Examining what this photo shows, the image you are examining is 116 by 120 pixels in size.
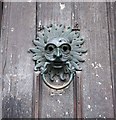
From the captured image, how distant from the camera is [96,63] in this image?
1162mm

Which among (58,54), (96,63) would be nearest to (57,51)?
(58,54)

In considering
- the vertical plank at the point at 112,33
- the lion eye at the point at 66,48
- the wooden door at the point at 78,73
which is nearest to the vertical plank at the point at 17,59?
the wooden door at the point at 78,73

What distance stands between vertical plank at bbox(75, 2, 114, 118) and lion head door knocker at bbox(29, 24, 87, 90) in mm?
33

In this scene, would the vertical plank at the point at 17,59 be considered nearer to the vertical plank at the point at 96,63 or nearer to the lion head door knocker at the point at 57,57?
the lion head door knocker at the point at 57,57

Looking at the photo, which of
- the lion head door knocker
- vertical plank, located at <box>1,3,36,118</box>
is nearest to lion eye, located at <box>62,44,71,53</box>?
the lion head door knocker

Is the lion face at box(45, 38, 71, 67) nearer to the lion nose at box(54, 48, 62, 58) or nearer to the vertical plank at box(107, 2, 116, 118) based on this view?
the lion nose at box(54, 48, 62, 58)

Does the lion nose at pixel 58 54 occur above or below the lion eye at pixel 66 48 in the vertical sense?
below

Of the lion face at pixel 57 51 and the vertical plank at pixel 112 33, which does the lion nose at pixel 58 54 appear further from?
the vertical plank at pixel 112 33

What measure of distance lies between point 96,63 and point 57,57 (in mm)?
124

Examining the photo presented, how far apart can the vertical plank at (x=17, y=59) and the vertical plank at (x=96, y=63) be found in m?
0.15

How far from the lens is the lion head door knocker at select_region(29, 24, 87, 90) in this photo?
1.13m

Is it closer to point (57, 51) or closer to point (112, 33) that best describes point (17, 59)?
point (57, 51)

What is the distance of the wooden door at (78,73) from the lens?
1119 mm

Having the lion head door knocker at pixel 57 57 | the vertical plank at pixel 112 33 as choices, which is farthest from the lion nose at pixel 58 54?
the vertical plank at pixel 112 33
